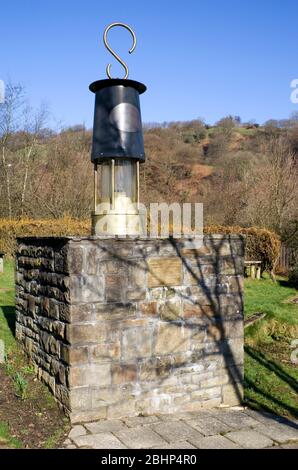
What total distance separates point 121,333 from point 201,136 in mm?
50606

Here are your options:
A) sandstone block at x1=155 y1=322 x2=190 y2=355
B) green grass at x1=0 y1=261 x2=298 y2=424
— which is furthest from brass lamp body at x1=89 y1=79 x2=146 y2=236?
green grass at x1=0 y1=261 x2=298 y2=424

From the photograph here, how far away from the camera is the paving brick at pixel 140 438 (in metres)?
3.82

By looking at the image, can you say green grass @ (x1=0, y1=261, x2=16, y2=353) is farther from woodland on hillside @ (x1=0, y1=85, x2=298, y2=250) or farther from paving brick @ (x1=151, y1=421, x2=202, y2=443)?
woodland on hillside @ (x1=0, y1=85, x2=298, y2=250)

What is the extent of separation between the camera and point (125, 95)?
227 inches

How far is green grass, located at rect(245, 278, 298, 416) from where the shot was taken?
525cm

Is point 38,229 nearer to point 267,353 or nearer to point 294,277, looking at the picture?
point 294,277

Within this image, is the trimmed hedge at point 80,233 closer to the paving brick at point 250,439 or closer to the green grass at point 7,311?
the green grass at point 7,311

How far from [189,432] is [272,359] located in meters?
2.83

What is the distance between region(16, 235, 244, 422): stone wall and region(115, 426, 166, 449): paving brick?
13.2 inches

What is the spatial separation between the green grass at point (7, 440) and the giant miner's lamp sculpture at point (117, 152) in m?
2.55

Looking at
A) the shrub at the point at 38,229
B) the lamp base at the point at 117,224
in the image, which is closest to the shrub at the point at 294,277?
the shrub at the point at 38,229

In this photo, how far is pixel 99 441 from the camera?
385 centimetres

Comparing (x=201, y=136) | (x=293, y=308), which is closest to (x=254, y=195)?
(x=293, y=308)
